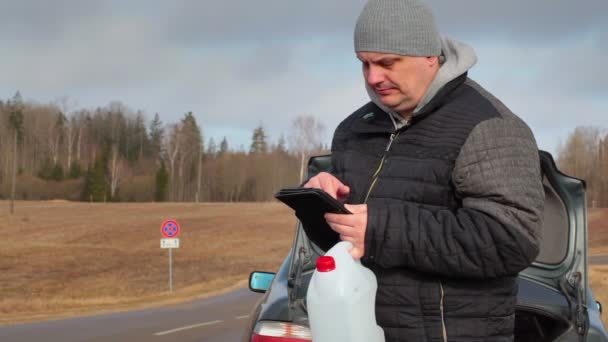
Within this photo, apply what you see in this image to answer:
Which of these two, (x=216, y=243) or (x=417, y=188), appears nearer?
(x=417, y=188)

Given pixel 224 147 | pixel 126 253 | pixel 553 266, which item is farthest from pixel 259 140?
pixel 553 266

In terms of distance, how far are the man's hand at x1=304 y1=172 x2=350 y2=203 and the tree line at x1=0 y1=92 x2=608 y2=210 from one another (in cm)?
10892

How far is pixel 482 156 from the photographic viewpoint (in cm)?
238

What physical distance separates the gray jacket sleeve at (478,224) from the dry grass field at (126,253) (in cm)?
1174

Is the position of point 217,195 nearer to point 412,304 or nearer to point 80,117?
point 80,117

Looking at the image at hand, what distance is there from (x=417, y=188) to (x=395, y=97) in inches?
12.0

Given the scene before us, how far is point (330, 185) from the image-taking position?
2539mm

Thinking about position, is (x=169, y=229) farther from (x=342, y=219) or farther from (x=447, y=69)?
(x=342, y=219)

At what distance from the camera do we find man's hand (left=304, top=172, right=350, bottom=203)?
2.54m

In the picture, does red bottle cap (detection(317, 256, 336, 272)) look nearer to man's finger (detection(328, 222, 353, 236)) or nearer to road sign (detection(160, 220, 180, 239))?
man's finger (detection(328, 222, 353, 236))

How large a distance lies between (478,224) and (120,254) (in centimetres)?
4818

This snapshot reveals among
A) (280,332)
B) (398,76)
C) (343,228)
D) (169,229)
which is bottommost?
(169,229)

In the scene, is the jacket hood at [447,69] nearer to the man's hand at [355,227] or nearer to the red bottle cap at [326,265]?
the man's hand at [355,227]

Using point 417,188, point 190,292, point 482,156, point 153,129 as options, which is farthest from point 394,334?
point 153,129
